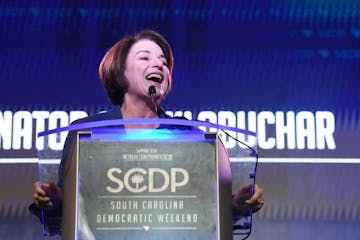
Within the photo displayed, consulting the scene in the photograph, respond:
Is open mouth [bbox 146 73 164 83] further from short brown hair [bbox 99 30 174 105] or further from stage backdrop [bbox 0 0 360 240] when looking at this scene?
stage backdrop [bbox 0 0 360 240]

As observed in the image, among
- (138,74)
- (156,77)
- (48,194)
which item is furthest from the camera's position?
(138,74)

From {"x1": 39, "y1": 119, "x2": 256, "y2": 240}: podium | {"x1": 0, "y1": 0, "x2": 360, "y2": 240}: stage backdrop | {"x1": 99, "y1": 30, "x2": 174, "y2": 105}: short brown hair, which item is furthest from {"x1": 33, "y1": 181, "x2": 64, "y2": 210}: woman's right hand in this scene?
{"x1": 0, "y1": 0, "x2": 360, "y2": 240}: stage backdrop

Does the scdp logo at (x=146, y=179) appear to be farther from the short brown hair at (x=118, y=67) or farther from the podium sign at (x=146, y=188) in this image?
the short brown hair at (x=118, y=67)

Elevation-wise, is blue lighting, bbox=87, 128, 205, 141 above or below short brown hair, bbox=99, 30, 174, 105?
below

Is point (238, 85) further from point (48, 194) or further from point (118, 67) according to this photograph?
point (48, 194)

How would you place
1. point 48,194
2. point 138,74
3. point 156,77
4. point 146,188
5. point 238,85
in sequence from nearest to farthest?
1. point 146,188
2. point 48,194
3. point 156,77
4. point 138,74
5. point 238,85

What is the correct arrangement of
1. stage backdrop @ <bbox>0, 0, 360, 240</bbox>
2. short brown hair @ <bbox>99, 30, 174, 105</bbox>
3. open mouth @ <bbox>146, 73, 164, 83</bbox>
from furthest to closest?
stage backdrop @ <bbox>0, 0, 360, 240</bbox> → short brown hair @ <bbox>99, 30, 174, 105</bbox> → open mouth @ <bbox>146, 73, 164, 83</bbox>

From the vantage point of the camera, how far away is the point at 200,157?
110 cm

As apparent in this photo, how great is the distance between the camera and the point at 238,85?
2664mm

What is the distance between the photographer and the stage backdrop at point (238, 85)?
255cm

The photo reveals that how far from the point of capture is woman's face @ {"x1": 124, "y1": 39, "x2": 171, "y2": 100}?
1585mm

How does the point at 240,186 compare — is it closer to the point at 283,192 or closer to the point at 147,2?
the point at 283,192

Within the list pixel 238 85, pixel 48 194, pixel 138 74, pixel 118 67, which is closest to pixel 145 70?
pixel 138 74

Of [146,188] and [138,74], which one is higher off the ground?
[138,74]
